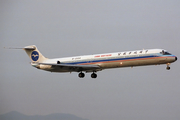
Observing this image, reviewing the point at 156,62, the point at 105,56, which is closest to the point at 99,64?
the point at 105,56

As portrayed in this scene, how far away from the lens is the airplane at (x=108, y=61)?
50188mm

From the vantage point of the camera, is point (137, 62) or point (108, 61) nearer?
point (137, 62)

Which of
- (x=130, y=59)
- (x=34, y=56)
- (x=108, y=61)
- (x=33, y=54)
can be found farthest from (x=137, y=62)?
(x=33, y=54)

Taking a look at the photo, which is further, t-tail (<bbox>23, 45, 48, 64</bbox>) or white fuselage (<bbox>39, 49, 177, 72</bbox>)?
t-tail (<bbox>23, 45, 48, 64</bbox>)

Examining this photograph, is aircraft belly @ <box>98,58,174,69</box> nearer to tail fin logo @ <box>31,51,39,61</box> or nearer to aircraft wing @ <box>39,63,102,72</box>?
aircraft wing @ <box>39,63,102,72</box>

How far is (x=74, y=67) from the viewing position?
180 feet

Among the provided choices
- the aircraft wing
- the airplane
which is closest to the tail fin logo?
the airplane

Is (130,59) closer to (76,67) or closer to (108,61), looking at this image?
(108,61)

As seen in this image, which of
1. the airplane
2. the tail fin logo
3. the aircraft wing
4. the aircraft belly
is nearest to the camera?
the aircraft belly

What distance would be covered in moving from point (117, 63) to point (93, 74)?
23.8ft

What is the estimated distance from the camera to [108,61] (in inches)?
2058

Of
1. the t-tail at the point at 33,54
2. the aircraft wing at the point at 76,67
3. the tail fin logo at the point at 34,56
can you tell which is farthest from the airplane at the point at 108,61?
the tail fin logo at the point at 34,56

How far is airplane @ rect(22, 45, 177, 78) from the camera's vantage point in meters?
50.2

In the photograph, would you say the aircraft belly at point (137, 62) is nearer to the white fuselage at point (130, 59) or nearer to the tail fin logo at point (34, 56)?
the white fuselage at point (130, 59)
